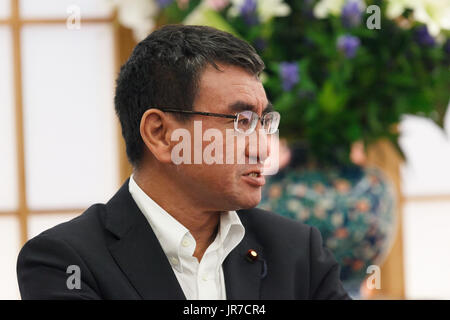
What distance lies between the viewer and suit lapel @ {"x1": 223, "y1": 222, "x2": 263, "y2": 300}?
1.20 metres

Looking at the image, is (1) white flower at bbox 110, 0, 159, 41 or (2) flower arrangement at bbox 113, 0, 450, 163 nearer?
(2) flower arrangement at bbox 113, 0, 450, 163

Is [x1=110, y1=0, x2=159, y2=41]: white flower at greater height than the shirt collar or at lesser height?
greater

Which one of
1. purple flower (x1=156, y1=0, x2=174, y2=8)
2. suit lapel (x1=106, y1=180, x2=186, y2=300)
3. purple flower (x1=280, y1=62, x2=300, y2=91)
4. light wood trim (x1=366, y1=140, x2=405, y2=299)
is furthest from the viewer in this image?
light wood trim (x1=366, y1=140, x2=405, y2=299)

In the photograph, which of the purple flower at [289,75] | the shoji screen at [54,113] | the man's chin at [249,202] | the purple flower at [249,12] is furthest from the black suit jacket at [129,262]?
the shoji screen at [54,113]

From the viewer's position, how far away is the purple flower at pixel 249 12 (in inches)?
71.5

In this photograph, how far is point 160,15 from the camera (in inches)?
81.9

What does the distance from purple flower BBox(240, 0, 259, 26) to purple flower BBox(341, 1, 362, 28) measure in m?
0.21

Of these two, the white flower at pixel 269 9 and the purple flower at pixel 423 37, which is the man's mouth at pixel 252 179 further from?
the purple flower at pixel 423 37

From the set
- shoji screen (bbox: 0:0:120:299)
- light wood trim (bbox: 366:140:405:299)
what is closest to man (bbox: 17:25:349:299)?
light wood trim (bbox: 366:140:405:299)

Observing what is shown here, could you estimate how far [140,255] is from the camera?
1197mm

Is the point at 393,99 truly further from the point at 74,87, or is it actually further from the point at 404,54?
the point at 74,87

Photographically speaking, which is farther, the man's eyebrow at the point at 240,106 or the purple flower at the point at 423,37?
the purple flower at the point at 423,37

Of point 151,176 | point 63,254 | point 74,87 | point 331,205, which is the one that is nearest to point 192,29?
point 151,176

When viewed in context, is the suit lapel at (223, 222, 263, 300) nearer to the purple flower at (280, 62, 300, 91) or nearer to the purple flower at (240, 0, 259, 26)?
the purple flower at (280, 62, 300, 91)
